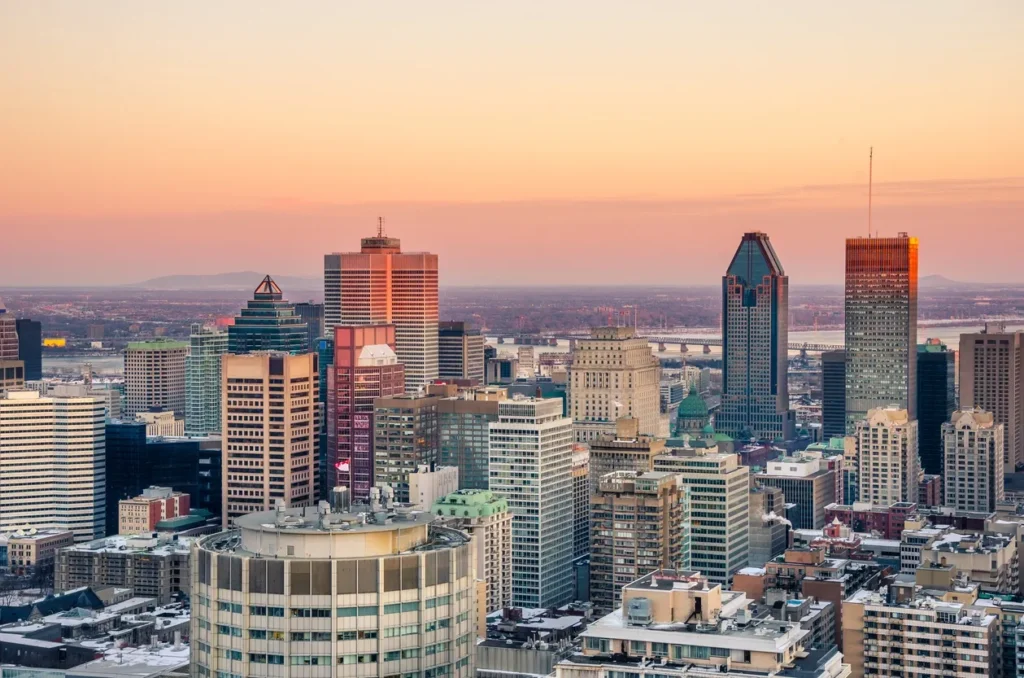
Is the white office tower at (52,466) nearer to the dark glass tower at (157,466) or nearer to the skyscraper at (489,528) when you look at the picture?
the dark glass tower at (157,466)

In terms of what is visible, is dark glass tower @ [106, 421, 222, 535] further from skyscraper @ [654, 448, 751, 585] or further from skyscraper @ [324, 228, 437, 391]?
skyscraper @ [324, 228, 437, 391]

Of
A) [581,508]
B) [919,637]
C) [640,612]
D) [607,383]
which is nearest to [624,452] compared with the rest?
[581,508]

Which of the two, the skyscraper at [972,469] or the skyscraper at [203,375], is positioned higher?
the skyscraper at [203,375]

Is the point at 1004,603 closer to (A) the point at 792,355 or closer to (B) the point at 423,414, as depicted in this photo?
(B) the point at 423,414

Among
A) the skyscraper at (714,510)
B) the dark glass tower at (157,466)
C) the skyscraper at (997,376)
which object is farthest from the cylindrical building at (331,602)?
the skyscraper at (997,376)

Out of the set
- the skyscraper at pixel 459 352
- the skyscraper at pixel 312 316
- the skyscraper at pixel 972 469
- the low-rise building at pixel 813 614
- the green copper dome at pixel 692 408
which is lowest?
the low-rise building at pixel 813 614

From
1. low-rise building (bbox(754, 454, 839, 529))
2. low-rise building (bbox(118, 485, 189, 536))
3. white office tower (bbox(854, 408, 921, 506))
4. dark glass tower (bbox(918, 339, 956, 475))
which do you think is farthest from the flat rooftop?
dark glass tower (bbox(918, 339, 956, 475))
